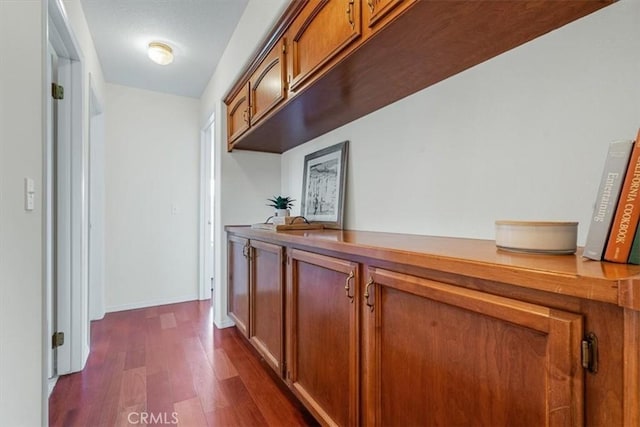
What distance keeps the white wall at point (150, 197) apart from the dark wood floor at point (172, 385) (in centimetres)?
73

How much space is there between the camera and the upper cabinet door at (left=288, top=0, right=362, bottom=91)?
1.08m

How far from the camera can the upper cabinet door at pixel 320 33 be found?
3.53 feet

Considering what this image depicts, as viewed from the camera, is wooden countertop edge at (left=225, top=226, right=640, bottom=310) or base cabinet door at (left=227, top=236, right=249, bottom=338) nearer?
wooden countertop edge at (left=225, top=226, right=640, bottom=310)

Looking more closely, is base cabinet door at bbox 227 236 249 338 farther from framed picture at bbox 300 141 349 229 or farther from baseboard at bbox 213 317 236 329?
framed picture at bbox 300 141 349 229

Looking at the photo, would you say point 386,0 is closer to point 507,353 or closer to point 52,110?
point 507,353

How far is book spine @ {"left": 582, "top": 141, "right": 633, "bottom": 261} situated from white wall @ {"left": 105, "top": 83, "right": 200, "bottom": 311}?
3595mm

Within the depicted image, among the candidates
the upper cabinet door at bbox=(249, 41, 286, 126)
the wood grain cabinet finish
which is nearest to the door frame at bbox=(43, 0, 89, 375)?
the upper cabinet door at bbox=(249, 41, 286, 126)

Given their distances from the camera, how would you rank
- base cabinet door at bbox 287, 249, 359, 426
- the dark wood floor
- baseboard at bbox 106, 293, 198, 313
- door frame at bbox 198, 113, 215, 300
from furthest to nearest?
door frame at bbox 198, 113, 215, 300 → baseboard at bbox 106, 293, 198, 313 → the dark wood floor → base cabinet door at bbox 287, 249, 359, 426

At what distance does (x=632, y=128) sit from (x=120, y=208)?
3821mm

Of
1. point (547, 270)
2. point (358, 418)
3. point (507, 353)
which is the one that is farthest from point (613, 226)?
point (358, 418)

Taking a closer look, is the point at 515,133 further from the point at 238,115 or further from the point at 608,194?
the point at 238,115

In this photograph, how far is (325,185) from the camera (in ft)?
6.64

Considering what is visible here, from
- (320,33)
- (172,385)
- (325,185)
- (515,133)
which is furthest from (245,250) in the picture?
(515,133)

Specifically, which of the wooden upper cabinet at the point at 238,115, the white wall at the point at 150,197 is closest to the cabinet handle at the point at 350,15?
the wooden upper cabinet at the point at 238,115
